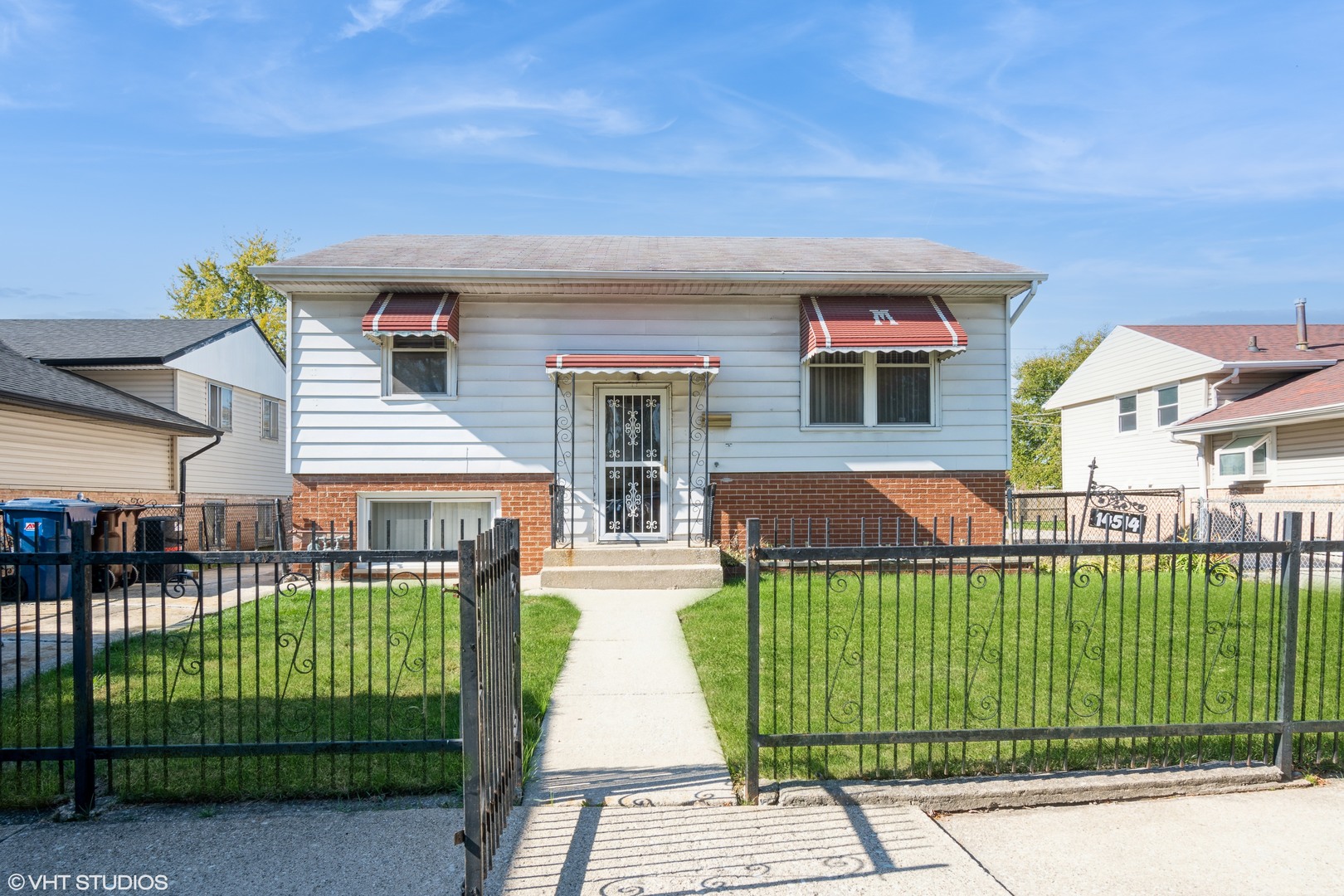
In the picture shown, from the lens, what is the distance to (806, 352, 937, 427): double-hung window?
1267 cm

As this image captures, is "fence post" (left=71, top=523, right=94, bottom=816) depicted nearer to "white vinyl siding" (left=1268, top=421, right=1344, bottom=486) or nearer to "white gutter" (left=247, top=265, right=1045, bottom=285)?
"white gutter" (left=247, top=265, right=1045, bottom=285)

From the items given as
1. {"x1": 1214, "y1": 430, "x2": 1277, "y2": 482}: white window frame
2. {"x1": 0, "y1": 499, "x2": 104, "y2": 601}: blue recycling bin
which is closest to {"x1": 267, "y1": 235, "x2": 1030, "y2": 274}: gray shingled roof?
{"x1": 0, "y1": 499, "x2": 104, "y2": 601}: blue recycling bin

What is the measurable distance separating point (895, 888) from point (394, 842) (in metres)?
2.21

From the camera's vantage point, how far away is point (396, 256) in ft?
41.2

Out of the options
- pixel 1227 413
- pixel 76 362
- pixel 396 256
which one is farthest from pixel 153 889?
pixel 1227 413

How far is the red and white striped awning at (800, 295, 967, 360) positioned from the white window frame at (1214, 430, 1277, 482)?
11085 mm

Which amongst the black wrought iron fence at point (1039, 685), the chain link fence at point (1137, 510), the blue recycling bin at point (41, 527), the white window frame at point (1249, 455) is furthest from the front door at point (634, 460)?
the white window frame at point (1249, 455)

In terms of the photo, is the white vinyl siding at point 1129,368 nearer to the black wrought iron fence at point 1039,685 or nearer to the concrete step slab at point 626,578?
the black wrought iron fence at point 1039,685

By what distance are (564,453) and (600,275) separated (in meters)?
2.63

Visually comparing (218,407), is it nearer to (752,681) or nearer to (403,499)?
(403,499)

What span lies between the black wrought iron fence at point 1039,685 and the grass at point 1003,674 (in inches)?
0.9

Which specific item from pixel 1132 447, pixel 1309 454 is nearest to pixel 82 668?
pixel 1309 454

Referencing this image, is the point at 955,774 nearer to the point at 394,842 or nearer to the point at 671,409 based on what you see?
the point at 394,842

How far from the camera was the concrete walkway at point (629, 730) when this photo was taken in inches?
173
